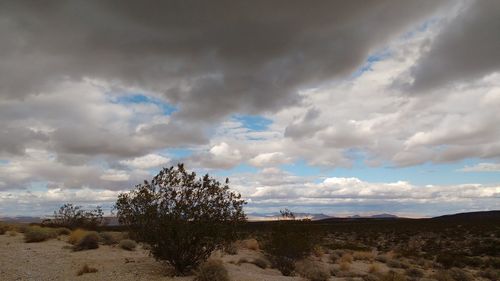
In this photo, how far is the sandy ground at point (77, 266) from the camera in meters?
14.0

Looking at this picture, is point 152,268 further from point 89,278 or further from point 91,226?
point 91,226

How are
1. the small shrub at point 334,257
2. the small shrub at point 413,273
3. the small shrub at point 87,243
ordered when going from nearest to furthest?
the small shrub at point 87,243, the small shrub at point 413,273, the small shrub at point 334,257

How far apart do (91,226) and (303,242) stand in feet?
82.7

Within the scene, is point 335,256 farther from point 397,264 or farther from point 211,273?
point 211,273

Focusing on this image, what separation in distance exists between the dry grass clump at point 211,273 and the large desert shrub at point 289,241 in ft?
23.1

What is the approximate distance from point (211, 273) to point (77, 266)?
541 cm

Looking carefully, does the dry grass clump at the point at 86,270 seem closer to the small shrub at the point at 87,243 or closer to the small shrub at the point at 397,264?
the small shrub at the point at 87,243

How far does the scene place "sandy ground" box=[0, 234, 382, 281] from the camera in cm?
1402

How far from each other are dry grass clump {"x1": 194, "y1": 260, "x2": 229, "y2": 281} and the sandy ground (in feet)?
2.65

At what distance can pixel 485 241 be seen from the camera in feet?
132

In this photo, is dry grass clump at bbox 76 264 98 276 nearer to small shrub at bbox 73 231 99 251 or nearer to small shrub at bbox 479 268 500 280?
small shrub at bbox 73 231 99 251

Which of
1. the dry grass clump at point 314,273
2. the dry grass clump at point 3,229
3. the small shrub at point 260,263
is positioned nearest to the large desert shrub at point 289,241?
the small shrub at point 260,263

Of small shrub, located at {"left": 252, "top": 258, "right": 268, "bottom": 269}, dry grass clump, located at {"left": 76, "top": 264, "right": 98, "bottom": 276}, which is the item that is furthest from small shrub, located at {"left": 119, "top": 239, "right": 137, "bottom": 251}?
dry grass clump, located at {"left": 76, "top": 264, "right": 98, "bottom": 276}

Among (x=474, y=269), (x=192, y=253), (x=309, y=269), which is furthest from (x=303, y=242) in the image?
(x=474, y=269)
